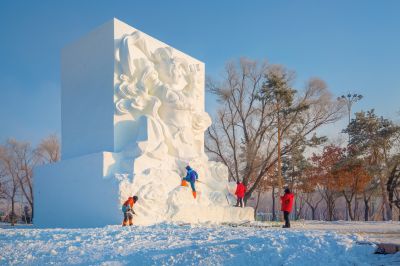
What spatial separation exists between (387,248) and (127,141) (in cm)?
1107

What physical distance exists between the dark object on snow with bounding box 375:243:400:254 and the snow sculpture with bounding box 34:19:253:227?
8673 millimetres

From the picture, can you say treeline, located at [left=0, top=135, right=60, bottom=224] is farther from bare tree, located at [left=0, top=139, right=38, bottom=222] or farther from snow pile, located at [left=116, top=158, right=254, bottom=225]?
snow pile, located at [left=116, top=158, right=254, bottom=225]

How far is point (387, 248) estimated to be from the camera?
6070 mm

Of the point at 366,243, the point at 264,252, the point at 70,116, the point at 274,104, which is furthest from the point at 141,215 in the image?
the point at 274,104

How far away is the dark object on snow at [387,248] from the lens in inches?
236

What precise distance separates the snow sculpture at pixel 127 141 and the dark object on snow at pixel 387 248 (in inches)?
341

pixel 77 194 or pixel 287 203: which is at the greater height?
pixel 77 194

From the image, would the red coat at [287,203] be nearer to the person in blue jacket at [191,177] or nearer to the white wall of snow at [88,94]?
the person in blue jacket at [191,177]

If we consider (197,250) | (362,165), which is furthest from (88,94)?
(362,165)

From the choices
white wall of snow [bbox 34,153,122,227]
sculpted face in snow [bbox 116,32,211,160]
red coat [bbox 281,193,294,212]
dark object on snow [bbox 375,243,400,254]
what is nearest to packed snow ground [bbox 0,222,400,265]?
dark object on snow [bbox 375,243,400,254]

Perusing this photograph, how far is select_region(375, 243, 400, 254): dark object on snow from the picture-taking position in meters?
6.01

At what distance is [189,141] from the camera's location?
17.2 meters

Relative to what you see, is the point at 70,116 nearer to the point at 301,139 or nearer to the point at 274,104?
the point at 274,104

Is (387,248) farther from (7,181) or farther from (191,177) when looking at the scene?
(7,181)
